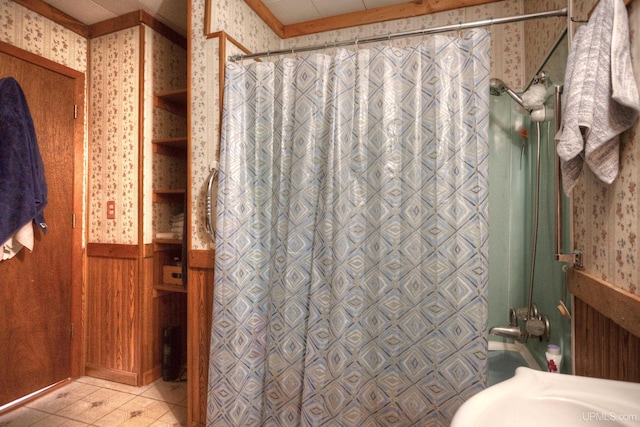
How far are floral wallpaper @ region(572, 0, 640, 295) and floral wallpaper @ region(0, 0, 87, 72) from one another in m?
2.85

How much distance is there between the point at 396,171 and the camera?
1299 millimetres

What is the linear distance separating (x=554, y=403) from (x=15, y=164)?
260 centimetres

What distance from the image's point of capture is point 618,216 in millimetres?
848

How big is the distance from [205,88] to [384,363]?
5.25 feet

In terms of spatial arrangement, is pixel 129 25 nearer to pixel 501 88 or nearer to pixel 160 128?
pixel 160 128

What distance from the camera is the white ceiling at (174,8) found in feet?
6.79

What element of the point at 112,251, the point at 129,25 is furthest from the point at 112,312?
the point at 129,25

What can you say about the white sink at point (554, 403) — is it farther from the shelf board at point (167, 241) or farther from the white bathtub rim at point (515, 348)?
the shelf board at point (167, 241)

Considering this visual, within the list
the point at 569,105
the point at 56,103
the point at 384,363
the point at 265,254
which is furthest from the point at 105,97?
the point at 569,105

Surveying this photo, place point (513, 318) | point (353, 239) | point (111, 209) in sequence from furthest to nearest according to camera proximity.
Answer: point (111, 209) → point (513, 318) → point (353, 239)

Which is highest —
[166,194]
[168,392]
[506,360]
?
[166,194]

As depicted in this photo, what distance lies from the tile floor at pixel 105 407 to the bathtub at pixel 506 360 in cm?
170

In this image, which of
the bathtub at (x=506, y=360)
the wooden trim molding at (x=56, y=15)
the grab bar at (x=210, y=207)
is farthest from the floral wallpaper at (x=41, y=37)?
the bathtub at (x=506, y=360)

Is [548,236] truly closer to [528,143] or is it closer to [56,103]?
[528,143]
